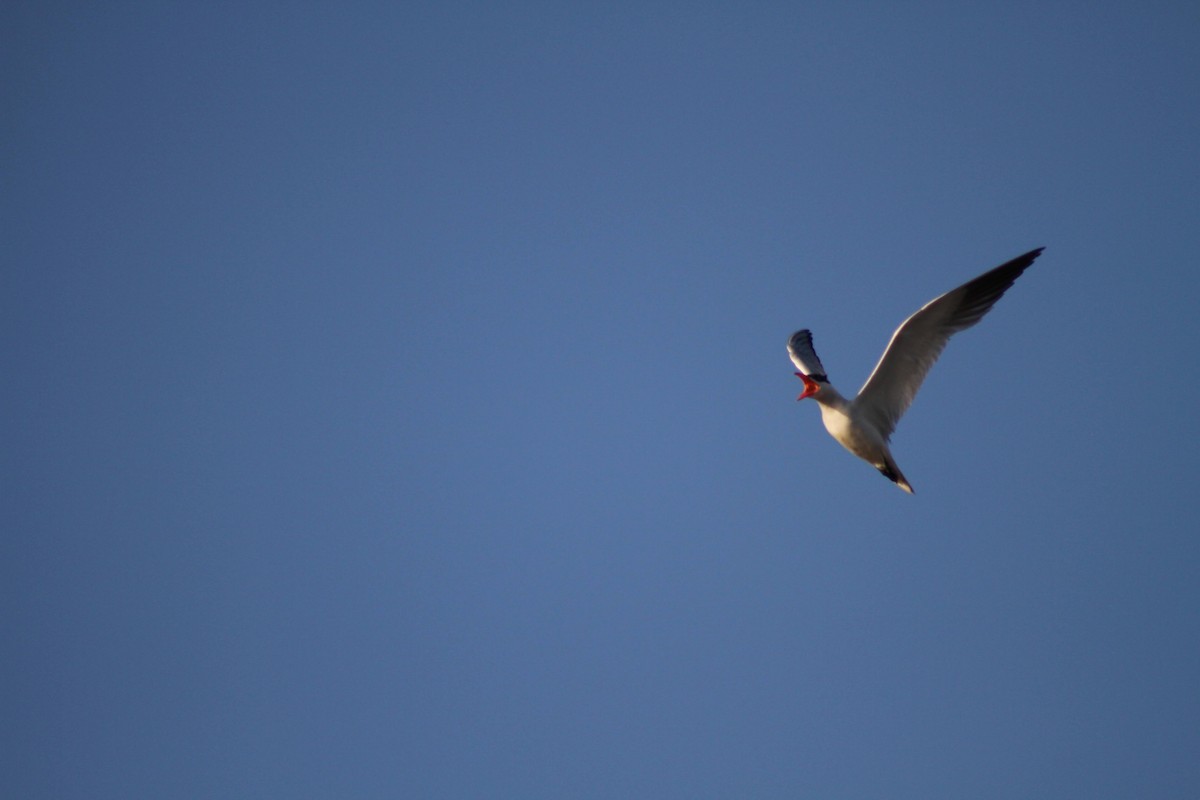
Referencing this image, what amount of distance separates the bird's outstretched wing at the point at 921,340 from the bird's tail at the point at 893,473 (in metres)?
0.35

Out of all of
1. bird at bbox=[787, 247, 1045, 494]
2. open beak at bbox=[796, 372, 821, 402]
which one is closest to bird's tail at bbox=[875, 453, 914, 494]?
bird at bbox=[787, 247, 1045, 494]

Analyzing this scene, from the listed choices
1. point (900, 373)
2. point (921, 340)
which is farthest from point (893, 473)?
point (921, 340)

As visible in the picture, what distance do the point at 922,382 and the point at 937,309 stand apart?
0.99 m

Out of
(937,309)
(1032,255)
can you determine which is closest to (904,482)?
(937,309)

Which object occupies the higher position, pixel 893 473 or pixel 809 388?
pixel 809 388

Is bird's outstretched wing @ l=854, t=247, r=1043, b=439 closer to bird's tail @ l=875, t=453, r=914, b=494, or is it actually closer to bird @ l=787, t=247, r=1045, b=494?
bird @ l=787, t=247, r=1045, b=494

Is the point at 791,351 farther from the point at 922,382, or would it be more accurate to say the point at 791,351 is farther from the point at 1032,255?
the point at 1032,255

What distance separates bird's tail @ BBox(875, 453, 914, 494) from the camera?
11.6 m

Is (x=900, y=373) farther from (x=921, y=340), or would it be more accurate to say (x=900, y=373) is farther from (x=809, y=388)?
(x=809, y=388)

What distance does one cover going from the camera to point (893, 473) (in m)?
11.8

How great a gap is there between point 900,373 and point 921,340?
462 millimetres

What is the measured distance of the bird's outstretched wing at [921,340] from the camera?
11.0 m

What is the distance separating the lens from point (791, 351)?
46.4 ft

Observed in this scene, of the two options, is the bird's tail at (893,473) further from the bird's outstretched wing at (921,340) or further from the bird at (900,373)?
the bird's outstretched wing at (921,340)
